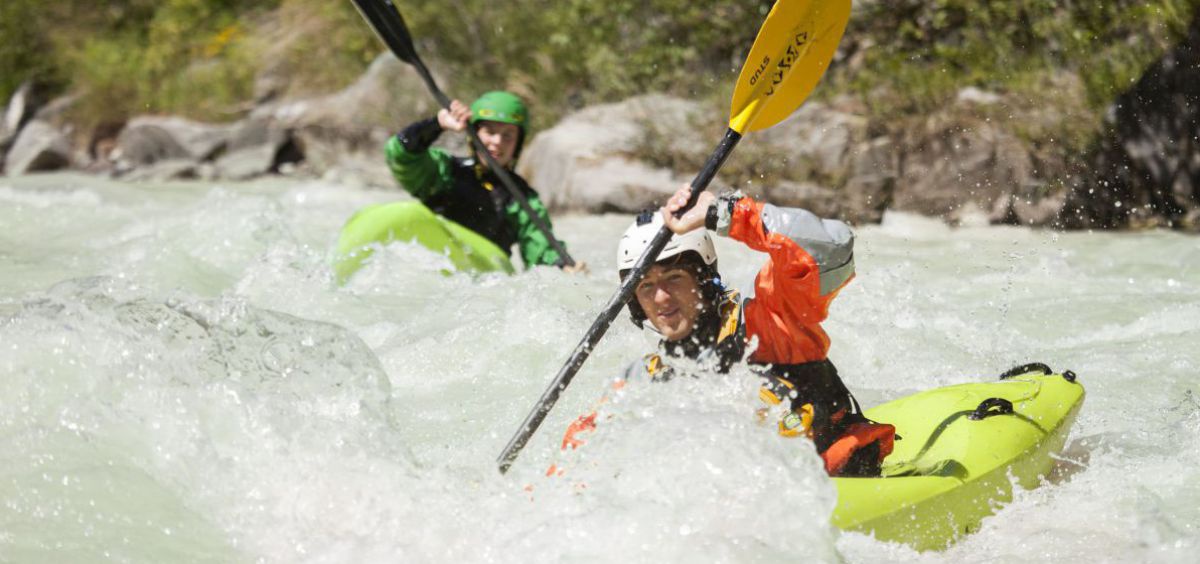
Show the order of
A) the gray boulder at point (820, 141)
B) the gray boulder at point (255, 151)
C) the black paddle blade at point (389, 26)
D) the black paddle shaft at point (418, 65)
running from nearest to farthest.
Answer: the black paddle shaft at point (418, 65) < the black paddle blade at point (389, 26) < the gray boulder at point (820, 141) < the gray boulder at point (255, 151)

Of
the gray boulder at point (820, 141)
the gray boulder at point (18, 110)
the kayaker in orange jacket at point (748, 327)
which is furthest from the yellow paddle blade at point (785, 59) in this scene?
the gray boulder at point (18, 110)

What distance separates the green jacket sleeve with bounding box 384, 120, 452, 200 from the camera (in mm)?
5812

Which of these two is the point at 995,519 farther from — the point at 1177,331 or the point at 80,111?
the point at 80,111

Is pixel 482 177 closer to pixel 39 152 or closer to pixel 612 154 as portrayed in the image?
pixel 612 154

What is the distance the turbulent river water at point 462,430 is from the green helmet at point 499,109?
720mm

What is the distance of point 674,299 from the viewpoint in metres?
3.26

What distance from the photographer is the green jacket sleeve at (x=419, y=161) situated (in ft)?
19.1

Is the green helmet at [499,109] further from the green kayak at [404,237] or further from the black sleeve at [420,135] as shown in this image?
the green kayak at [404,237]

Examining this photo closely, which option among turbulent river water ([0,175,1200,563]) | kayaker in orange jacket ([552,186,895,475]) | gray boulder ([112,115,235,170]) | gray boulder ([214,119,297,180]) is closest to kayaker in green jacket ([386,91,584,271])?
turbulent river water ([0,175,1200,563])

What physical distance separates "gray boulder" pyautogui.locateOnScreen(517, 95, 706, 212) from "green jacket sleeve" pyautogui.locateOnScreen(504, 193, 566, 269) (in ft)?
7.43

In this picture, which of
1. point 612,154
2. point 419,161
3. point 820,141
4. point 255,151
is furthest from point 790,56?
point 255,151

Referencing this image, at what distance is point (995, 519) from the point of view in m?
3.41

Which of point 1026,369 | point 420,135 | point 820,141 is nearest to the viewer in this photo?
point 1026,369

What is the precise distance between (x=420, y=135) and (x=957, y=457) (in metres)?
3.20
